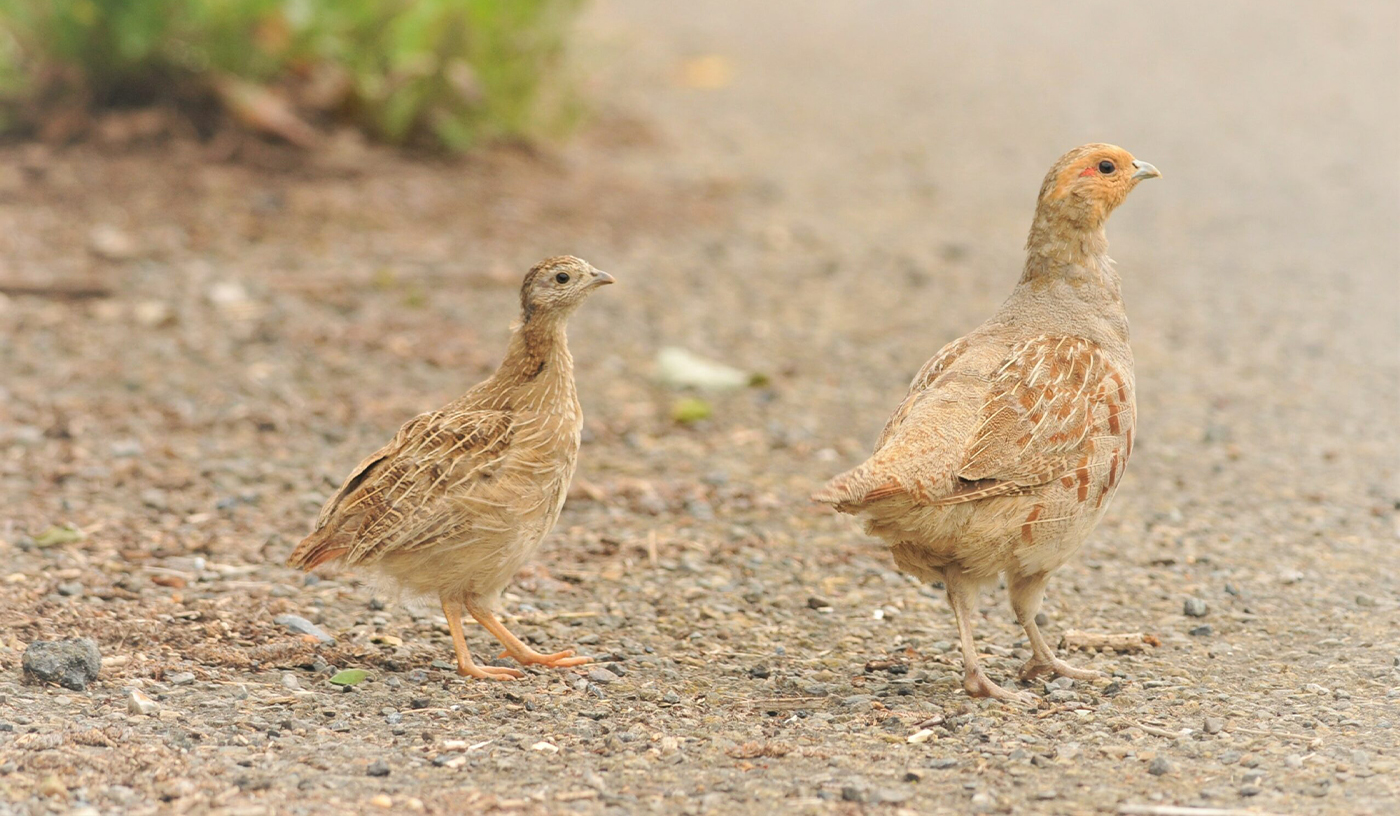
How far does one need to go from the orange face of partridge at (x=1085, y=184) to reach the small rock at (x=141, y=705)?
11.2 feet

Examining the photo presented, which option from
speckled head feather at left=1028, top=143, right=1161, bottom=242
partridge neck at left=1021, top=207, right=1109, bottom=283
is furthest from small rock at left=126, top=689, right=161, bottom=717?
speckled head feather at left=1028, top=143, right=1161, bottom=242

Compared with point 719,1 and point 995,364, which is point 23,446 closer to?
point 995,364

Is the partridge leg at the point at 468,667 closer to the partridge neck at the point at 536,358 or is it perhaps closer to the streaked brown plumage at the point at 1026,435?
the partridge neck at the point at 536,358

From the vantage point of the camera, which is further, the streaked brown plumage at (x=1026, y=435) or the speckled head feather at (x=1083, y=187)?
the speckled head feather at (x=1083, y=187)

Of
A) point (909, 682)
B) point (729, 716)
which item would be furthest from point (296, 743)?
point (909, 682)

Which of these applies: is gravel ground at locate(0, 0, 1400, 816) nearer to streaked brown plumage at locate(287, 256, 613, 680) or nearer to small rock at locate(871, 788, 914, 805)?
small rock at locate(871, 788, 914, 805)

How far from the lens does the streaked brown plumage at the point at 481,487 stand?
4895 mm

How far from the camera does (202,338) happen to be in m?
8.66

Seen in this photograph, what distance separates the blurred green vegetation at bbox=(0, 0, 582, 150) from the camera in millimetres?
10703

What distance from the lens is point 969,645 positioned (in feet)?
15.9

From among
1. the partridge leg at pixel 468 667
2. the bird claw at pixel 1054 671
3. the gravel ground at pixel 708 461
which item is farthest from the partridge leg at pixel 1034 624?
the partridge leg at pixel 468 667

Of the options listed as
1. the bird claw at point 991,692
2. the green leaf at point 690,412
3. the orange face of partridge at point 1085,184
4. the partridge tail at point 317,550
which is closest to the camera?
the bird claw at point 991,692

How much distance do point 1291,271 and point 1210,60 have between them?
6.76m

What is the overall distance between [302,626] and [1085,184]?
318 cm
